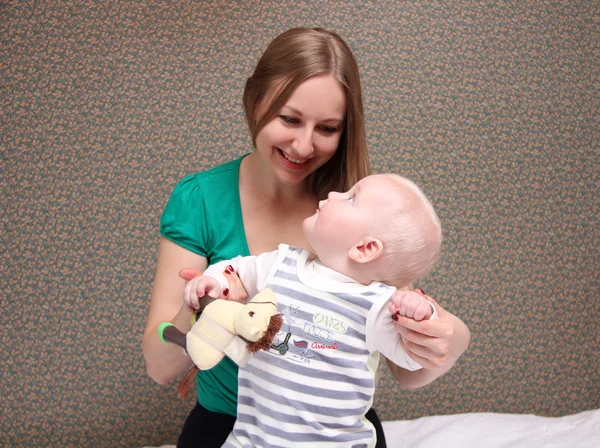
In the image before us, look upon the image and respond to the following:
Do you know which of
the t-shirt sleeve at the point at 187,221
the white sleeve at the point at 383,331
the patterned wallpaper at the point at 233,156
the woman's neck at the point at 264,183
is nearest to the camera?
the white sleeve at the point at 383,331

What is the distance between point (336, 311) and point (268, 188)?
1.76 feet

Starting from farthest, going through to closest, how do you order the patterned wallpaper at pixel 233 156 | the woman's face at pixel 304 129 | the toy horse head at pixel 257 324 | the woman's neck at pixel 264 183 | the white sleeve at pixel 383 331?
the patterned wallpaper at pixel 233 156
the woman's neck at pixel 264 183
the woman's face at pixel 304 129
the white sleeve at pixel 383 331
the toy horse head at pixel 257 324

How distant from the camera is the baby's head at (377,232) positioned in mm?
1010

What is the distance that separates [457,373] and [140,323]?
1.21 metres

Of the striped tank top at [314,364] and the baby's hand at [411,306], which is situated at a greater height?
the baby's hand at [411,306]

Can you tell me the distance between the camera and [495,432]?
1.70 m

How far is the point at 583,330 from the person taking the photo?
238 centimetres

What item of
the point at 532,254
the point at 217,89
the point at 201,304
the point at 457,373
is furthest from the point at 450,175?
the point at 201,304

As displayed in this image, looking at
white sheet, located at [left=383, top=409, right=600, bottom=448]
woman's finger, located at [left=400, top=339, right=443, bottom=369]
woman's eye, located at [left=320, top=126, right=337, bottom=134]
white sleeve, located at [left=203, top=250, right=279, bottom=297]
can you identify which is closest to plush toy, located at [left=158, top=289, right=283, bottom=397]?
white sleeve, located at [left=203, top=250, right=279, bottom=297]

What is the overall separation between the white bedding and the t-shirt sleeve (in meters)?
0.85

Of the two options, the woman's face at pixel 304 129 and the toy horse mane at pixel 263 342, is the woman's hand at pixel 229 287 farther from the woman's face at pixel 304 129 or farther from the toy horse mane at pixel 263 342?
the woman's face at pixel 304 129

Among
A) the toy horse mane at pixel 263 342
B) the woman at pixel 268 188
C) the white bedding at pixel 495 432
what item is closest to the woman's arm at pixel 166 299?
the woman at pixel 268 188

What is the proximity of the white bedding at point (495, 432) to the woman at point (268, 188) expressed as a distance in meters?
0.34

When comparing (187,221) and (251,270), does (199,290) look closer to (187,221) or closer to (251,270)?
(251,270)
